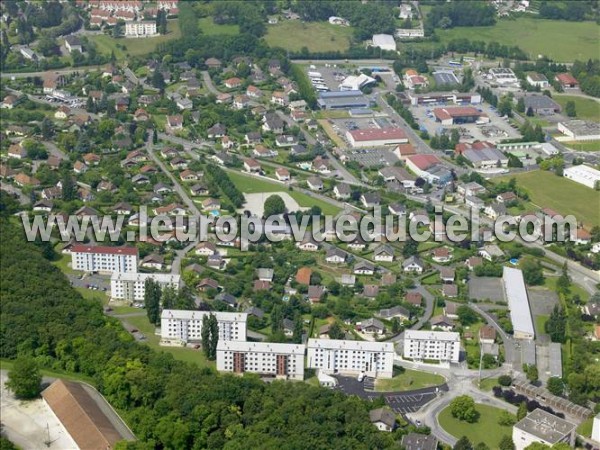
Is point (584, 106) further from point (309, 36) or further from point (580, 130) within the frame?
point (309, 36)

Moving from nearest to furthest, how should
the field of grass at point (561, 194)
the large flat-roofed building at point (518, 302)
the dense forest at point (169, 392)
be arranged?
the dense forest at point (169, 392)
the large flat-roofed building at point (518, 302)
the field of grass at point (561, 194)

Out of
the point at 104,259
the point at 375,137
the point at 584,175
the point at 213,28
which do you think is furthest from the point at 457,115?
the point at 104,259

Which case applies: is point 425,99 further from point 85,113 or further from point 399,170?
point 85,113

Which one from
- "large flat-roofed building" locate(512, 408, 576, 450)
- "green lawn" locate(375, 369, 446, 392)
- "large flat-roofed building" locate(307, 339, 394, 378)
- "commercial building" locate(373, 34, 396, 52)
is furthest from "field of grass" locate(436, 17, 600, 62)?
"large flat-roofed building" locate(512, 408, 576, 450)

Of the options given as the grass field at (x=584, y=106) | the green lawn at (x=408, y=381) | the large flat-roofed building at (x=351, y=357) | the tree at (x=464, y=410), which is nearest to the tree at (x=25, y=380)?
the large flat-roofed building at (x=351, y=357)

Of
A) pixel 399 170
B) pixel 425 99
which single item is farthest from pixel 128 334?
pixel 425 99

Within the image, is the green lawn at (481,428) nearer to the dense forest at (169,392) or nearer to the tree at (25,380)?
the dense forest at (169,392)
